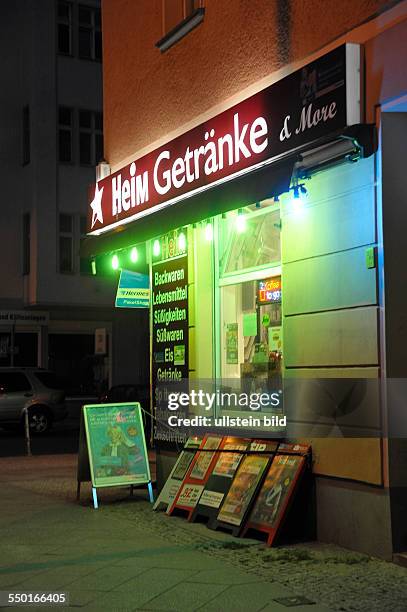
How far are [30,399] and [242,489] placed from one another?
1527 cm

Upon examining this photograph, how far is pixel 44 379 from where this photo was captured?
2325cm

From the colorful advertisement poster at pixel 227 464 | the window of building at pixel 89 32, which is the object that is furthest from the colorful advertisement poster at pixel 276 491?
the window of building at pixel 89 32

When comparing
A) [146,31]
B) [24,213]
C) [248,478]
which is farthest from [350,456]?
[24,213]

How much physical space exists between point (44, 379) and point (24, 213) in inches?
294

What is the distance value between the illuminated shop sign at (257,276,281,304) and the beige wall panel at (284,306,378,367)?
1029 millimetres

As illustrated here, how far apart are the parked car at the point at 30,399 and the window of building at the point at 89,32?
12063mm

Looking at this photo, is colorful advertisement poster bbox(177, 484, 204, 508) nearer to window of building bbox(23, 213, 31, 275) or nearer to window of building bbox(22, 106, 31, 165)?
window of building bbox(23, 213, 31, 275)

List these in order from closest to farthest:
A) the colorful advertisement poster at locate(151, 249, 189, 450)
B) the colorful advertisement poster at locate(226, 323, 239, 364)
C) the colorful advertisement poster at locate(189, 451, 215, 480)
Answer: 1. the colorful advertisement poster at locate(189, 451, 215, 480)
2. the colorful advertisement poster at locate(226, 323, 239, 364)
3. the colorful advertisement poster at locate(151, 249, 189, 450)

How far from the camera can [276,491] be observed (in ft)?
25.9

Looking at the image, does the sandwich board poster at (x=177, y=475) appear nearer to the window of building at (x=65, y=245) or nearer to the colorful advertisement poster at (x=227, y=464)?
the colorful advertisement poster at (x=227, y=464)

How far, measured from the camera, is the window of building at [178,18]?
1044 centimetres

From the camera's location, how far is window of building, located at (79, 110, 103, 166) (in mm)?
28922

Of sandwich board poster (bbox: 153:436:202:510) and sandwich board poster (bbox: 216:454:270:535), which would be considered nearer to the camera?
sandwich board poster (bbox: 216:454:270:535)

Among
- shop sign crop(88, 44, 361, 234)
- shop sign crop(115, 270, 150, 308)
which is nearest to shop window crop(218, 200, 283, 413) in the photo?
shop sign crop(88, 44, 361, 234)
